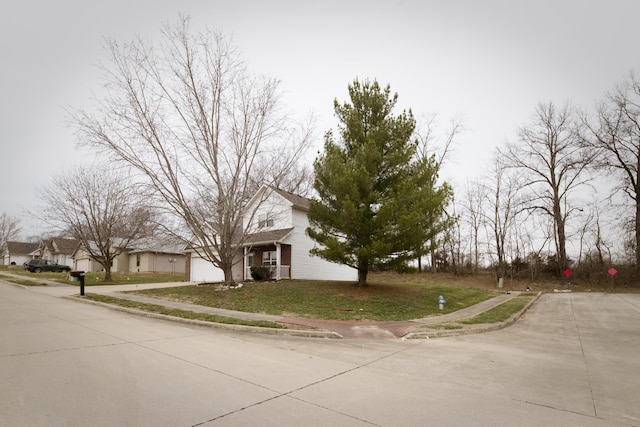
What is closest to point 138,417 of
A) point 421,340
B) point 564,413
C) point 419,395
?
point 419,395

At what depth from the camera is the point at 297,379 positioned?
5.48m

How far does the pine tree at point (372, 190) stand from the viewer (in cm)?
1609

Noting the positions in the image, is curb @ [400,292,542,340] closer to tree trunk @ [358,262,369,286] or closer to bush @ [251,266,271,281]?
tree trunk @ [358,262,369,286]

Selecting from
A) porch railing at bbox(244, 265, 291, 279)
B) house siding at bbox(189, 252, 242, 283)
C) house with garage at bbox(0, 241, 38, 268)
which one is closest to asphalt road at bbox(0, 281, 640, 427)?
porch railing at bbox(244, 265, 291, 279)

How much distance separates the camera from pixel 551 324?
1303 centimetres

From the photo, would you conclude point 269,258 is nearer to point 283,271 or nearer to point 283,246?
point 283,246

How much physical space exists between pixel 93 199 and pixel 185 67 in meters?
17.0

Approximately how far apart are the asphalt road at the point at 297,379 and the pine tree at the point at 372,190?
264 inches

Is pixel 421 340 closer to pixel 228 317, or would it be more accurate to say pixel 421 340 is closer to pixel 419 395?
pixel 419 395

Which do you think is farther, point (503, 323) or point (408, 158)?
point (408, 158)

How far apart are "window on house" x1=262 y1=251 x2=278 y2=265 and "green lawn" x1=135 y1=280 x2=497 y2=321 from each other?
5840 millimetres

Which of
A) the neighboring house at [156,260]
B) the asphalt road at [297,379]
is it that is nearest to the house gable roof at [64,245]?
the neighboring house at [156,260]

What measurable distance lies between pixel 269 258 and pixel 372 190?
Result: 36.9 feet

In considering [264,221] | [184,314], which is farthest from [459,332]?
[264,221]
